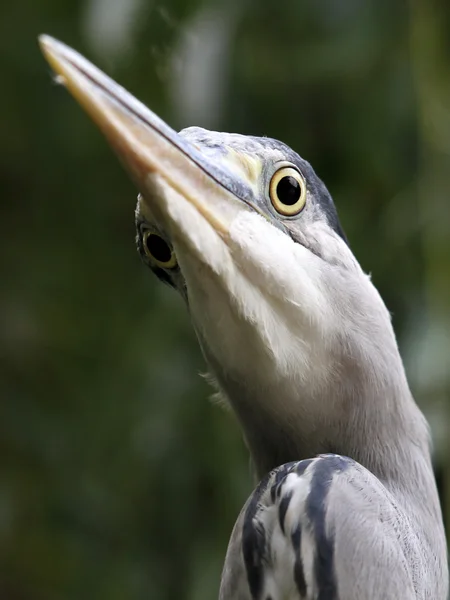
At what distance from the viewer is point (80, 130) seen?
187cm

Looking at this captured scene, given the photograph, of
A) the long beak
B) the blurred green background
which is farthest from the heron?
the blurred green background

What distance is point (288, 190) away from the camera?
0.83 m

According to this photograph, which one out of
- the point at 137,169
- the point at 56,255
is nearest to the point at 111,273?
the point at 56,255

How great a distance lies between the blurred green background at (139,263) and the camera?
1.56m

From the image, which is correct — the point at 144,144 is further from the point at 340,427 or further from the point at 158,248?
the point at 340,427

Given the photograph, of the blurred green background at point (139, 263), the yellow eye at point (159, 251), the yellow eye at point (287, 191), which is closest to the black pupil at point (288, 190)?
the yellow eye at point (287, 191)

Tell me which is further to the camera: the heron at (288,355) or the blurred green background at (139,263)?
the blurred green background at (139,263)

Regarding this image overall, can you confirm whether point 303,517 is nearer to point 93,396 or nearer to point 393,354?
point 393,354

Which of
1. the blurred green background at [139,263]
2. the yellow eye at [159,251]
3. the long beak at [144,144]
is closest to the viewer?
the long beak at [144,144]

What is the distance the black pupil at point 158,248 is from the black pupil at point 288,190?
0.41 ft

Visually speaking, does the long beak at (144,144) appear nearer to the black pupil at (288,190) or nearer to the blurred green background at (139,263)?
the black pupil at (288,190)

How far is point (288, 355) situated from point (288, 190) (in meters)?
0.16

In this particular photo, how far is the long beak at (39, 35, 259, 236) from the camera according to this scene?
2.12 feet

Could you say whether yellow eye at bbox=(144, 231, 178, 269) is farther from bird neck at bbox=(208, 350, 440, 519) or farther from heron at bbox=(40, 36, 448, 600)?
bird neck at bbox=(208, 350, 440, 519)
